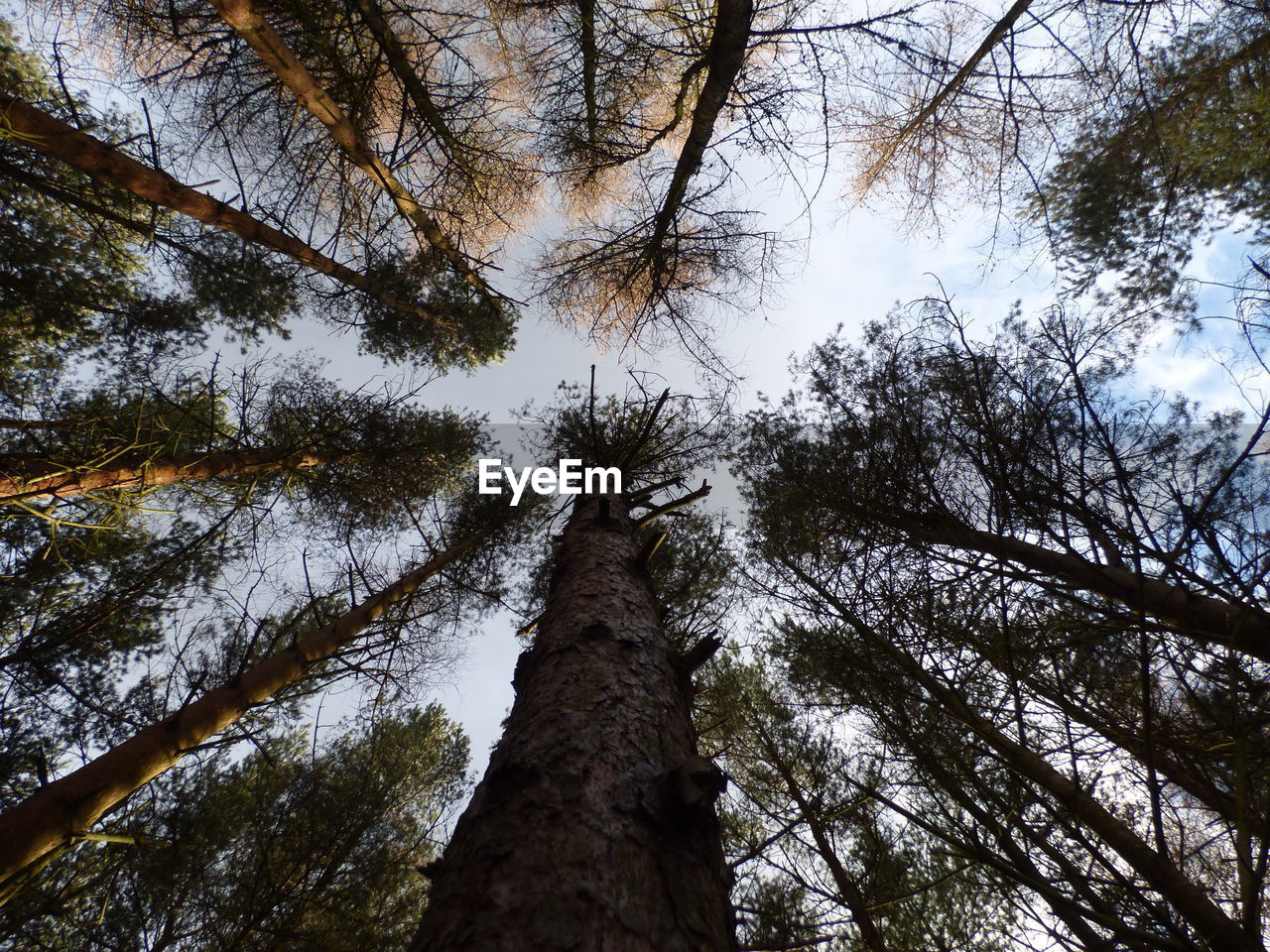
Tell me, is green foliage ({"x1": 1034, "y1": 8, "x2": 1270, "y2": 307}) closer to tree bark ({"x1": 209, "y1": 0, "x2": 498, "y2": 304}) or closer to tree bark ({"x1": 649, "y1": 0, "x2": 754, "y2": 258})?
tree bark ({"x1": 649, "y1": 0, "x2": 754, "y2": 258})

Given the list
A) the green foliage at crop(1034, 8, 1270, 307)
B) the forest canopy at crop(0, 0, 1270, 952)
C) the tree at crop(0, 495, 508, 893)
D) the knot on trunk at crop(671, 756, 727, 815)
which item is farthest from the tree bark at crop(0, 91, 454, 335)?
the green foliage at crop(1034, 8, 1270, 307)

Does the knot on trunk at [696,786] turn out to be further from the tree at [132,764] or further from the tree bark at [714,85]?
the tree bark at [714,85]

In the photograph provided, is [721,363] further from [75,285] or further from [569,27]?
[75,285]

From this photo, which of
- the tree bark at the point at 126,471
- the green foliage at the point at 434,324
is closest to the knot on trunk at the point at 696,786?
the tree bark at the point at 126,471

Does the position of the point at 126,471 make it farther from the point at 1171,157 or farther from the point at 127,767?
the point at 1171,157

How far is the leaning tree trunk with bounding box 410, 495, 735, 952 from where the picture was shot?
837mm

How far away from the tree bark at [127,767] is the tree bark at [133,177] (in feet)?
9.13

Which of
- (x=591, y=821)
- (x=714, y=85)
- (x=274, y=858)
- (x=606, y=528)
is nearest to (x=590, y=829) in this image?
(x=591, y=821)

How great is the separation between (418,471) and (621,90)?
499 cm

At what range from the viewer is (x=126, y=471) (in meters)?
3.29

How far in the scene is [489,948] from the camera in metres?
0.77

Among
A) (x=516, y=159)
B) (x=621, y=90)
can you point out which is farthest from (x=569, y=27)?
(x=516, y=159)

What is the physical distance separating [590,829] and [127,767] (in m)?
2.57

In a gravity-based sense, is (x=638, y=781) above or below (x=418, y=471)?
below
